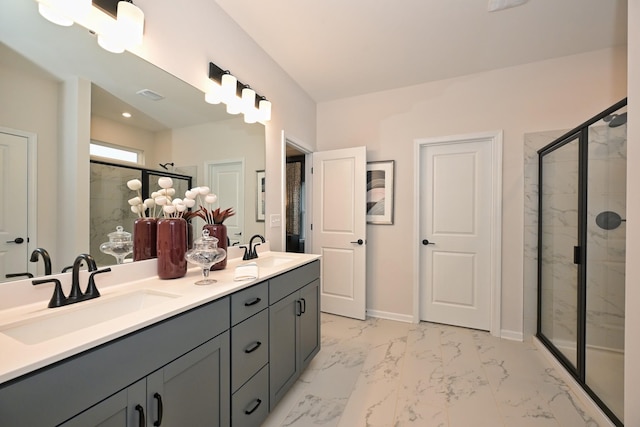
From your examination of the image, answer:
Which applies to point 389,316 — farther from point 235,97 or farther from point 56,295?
point 56,295

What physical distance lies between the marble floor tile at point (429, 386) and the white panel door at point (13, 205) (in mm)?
1421

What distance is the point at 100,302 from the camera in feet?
3.51

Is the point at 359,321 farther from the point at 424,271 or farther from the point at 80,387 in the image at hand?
the point at 80,387

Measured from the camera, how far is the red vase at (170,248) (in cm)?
138

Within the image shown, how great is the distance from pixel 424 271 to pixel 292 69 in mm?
2524

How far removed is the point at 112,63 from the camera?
1281 mm

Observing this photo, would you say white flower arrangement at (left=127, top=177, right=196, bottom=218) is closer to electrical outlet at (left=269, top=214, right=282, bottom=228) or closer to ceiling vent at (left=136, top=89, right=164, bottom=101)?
ceiling vent at (left=136, top=89, right=164, bottom=101)

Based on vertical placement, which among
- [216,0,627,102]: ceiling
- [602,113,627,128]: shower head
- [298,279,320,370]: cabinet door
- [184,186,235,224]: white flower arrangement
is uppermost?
[216,0,627,102]: ceiling

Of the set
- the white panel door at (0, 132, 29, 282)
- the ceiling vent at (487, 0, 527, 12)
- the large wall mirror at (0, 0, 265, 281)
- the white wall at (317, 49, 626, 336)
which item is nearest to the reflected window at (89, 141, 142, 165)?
the large wall mirror at (0, 0, 265, 281)

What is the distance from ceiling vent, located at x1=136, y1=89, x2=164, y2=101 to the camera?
1.44 metres

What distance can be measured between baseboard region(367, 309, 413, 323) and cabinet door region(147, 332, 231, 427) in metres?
2.23

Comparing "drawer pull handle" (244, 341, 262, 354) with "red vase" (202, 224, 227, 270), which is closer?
"drawer pull handle" (244, 341, 262, 354)

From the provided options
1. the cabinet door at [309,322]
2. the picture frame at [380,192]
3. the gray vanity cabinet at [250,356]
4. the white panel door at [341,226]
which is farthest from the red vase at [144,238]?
the picture frame at [380,192]

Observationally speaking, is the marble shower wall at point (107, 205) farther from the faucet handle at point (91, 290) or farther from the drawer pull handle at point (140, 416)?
the drawer pull handle at point (140, 416)
